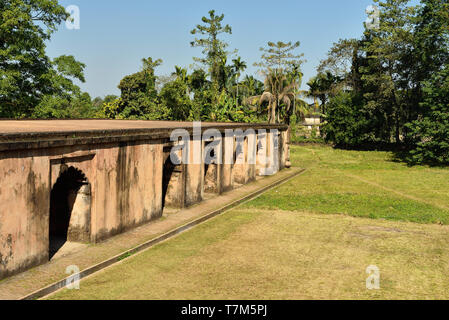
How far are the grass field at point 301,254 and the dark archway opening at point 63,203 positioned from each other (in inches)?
86.4

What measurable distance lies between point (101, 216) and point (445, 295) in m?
7.43

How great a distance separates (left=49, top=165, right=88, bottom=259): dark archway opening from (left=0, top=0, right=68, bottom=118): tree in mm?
14112

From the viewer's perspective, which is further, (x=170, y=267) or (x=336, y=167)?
(x=336, y=167)

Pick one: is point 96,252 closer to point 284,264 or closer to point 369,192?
point 284,264

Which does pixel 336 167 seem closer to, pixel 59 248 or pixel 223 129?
pixel 223 129

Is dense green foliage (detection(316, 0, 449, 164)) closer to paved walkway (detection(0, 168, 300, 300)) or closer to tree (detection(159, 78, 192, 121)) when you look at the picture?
tree (detection(159, 78, 192, 121))

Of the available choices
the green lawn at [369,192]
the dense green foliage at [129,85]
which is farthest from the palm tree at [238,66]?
the green lawn at [369,192]

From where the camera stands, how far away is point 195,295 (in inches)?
281

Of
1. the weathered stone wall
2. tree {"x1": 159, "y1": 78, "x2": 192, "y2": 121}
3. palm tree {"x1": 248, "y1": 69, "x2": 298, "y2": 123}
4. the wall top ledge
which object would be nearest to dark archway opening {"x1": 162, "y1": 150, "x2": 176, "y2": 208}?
the weathered stone wall

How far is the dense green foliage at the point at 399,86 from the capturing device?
90.0 feet

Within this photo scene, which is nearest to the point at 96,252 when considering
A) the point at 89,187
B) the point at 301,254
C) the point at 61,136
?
the point at 89,187

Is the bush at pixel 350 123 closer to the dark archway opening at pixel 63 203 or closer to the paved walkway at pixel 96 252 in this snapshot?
the paved walkway at pixel 96 252

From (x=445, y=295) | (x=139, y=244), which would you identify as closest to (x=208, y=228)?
(x=139, y=244)

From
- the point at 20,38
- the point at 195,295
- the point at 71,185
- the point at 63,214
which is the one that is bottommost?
the point at 195,295
